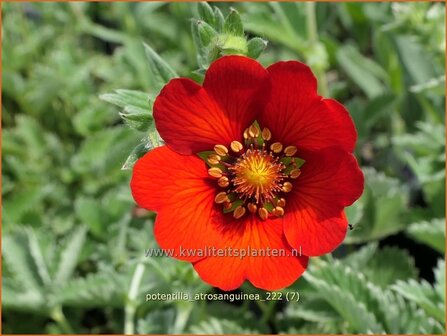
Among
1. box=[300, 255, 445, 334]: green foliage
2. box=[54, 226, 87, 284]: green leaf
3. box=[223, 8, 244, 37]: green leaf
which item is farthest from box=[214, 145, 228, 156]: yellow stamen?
box=[54, 226, 87, 284]: green leaf

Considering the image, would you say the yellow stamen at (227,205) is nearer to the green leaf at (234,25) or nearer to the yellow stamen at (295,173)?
the yellow stamen at (295,173)

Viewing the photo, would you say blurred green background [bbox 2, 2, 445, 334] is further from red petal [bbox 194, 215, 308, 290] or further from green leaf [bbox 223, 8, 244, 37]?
red petal [bbox 194, 215, 308, 290]

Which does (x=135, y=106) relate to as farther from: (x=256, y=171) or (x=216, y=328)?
(x=216, y=328)

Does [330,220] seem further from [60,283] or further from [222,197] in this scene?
[60,283]

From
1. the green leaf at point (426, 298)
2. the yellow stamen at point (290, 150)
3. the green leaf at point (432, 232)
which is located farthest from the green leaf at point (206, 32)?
the green leaf at point (432, 232)

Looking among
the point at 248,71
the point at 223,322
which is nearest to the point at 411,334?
the point at 223,322

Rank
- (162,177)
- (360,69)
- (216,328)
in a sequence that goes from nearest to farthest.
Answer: (162,177), (216,328), (360,69)

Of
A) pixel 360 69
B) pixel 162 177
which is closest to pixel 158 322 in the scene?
pixel 162 177
